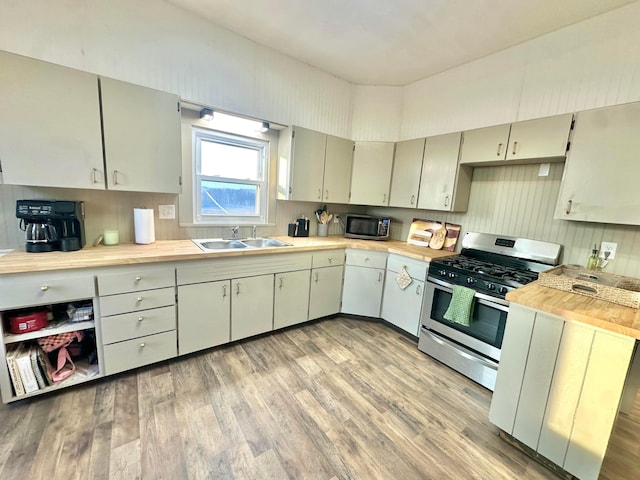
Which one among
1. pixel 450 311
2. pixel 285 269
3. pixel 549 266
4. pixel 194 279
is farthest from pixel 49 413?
pixel 549 266

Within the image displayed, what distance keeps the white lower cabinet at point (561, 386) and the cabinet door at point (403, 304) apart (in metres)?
1.00

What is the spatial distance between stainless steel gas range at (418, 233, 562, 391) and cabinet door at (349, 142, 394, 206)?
1100 mm

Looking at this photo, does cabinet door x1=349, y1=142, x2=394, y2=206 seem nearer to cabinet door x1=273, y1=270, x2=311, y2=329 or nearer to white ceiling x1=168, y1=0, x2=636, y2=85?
white ceiling x1=168, y1=0, x2=636, y2=85

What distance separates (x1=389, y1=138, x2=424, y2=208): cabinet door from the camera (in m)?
2.88

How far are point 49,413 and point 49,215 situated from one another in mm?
1248

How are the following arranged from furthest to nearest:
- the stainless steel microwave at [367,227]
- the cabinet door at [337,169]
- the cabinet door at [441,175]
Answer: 1. the stainless steel microwave at [367,227]
2. the cabinet door at [337,169]
3. the cabinet door at [441,175]

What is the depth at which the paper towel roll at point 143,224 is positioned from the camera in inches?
82.5

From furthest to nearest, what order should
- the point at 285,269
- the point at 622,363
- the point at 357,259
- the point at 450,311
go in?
the point at 357,259
the point at 285,269
the point at 450,311
the point at 622,363

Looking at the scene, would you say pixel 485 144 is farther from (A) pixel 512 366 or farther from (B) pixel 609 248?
(A) pixel 512 366

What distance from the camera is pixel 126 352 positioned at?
1.86m

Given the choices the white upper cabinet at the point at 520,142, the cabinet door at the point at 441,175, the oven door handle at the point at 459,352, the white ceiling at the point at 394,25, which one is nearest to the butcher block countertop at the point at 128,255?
the cabinet door at the point at 441,175

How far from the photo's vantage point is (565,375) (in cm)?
134

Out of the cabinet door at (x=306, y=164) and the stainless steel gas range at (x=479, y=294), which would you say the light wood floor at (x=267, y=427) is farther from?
the cabinet door at (x=306, y=164)

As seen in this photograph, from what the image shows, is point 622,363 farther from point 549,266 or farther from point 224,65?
point 224,65
